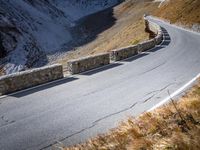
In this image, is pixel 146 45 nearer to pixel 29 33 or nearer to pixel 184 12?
pixel 29 33

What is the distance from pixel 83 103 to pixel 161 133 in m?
5.03

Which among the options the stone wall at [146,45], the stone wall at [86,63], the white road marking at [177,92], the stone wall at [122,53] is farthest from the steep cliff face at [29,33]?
the white road marking at [177,92]

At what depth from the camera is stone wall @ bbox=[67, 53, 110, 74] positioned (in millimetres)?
16609

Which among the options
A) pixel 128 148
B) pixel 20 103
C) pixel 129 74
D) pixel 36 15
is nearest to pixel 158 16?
pixel 36 15

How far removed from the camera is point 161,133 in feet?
21.1

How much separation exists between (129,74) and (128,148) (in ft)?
31.8

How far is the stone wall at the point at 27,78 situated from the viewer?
518 inches

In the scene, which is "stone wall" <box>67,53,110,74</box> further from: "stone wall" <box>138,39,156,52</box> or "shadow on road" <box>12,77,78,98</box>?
"stone wall" <box>138,39,156,52</box>

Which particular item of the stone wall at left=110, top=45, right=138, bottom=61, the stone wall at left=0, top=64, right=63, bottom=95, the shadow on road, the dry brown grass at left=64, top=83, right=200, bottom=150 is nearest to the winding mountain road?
the shadow on road

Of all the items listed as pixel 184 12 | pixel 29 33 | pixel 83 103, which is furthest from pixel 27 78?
pixel 184 12

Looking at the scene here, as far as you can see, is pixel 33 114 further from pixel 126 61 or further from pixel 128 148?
pixel 126 61

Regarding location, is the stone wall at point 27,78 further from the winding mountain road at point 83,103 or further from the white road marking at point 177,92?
the white road marking at point 177,92

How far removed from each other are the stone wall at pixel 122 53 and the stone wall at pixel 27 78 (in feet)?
18.3

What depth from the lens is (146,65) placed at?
1791 centimetres
